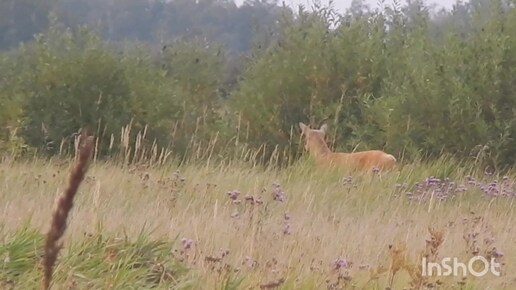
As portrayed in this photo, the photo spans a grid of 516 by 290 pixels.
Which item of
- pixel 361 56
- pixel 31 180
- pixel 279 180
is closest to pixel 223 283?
pixel 31 180

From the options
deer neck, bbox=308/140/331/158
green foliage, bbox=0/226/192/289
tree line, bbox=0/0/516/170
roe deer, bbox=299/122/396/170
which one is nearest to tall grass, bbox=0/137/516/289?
green foliage, bbox=0/226/192/289

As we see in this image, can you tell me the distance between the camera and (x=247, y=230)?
13.8ft

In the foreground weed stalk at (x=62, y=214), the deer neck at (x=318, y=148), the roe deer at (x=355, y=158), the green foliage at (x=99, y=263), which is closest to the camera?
the foreground weed stalk at (x=62, y=214)

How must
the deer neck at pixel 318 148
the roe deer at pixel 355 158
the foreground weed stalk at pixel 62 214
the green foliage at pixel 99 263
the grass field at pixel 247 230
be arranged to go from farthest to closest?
the deer neck at pixel 318 148 → the roe deer at pixel 355 158 → the grass field at pixel 247 230 → the green foliage at pixel 99 263 → the foreground weed stalk at pixel 62 214

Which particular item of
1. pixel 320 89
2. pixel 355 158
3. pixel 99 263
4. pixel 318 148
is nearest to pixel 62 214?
pixel 99 263

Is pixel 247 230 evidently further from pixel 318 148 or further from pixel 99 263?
pixel 318 148

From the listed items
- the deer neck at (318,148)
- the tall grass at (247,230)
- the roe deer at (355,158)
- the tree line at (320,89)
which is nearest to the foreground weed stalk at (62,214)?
the tall grass at (247,230)

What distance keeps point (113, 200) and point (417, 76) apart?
6.46 meters

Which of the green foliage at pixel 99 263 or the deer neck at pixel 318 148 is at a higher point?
the green foliage at pixel 99 263

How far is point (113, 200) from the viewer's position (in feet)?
17.6

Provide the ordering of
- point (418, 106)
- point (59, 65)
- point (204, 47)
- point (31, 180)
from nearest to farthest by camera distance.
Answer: point (31, 180), point (418, 106), point (59, 65), point (204, 47)

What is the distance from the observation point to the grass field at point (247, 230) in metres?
3.22

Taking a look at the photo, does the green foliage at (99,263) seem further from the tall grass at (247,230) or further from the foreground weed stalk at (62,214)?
the foreground weed stalk at (62,214)

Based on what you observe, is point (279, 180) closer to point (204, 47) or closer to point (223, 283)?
point (223, 283)
